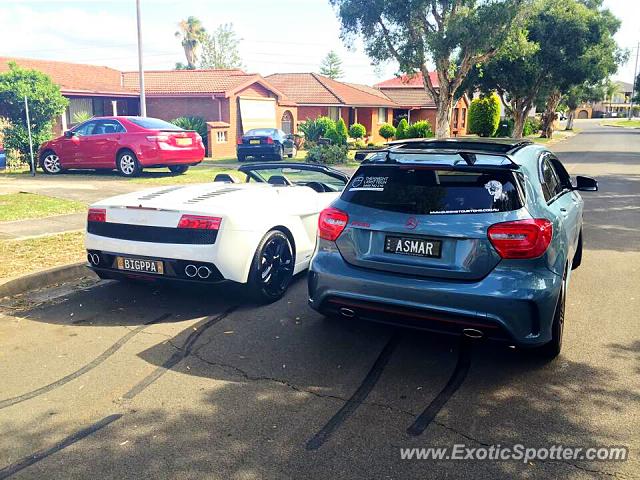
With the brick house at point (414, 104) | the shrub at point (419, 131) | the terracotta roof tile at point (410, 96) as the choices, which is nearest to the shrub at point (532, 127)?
the brick house at point (414, 104)

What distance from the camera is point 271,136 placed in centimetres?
2316

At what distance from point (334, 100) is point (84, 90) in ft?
55.6

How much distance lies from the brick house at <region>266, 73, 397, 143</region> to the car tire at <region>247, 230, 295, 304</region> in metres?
32.6

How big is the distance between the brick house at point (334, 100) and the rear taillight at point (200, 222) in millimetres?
33262

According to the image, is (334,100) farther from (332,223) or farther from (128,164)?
(332,223)

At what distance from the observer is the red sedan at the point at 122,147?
15.7 m

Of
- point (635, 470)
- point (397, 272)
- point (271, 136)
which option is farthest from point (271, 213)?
point (271, 136)

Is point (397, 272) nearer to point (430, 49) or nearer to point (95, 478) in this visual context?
point (95, 478)

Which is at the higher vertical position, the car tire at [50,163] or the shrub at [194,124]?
the shrub at [194,124]

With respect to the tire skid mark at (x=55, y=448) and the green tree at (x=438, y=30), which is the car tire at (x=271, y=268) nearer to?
the tire skid mark at (x=55, y=448)

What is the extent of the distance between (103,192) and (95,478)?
429 inches

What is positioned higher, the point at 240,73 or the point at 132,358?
the point at 240,73

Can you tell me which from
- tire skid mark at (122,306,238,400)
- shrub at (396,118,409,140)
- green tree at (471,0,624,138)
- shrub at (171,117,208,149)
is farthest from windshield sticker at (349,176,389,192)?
shrub at (396,118,409,140)

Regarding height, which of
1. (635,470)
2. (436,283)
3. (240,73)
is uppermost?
(240,73)
